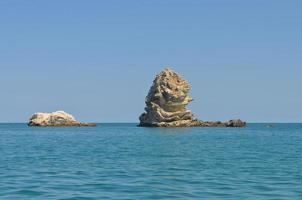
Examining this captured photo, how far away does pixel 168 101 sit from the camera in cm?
16312

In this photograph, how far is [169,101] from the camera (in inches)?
6412

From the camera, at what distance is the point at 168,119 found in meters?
164

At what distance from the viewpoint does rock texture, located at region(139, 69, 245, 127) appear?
164 metres

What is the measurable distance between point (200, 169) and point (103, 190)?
41.3 feet

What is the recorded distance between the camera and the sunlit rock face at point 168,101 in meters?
164

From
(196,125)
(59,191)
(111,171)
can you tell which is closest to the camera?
(59,191)

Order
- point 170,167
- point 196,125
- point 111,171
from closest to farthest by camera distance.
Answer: point 111,171 → point 170,167 → point 196,125

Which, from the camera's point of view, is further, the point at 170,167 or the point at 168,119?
the point at 168,119

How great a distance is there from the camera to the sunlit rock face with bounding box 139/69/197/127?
163500 millimetres

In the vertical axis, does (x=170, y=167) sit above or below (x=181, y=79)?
below

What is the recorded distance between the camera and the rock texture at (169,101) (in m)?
164

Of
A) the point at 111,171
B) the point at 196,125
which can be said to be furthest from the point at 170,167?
the point at 196,125

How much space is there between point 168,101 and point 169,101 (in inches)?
15.5

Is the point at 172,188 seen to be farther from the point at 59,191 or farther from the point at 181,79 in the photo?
the point at 181,79
